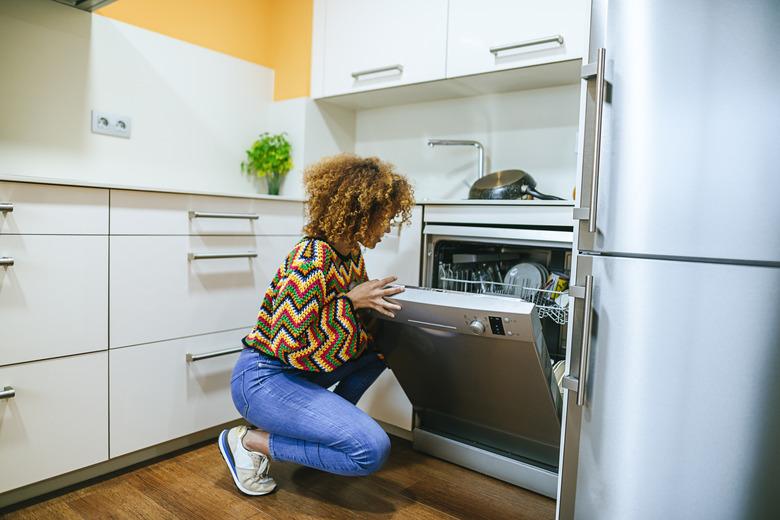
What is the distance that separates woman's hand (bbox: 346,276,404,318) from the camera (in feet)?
4.95

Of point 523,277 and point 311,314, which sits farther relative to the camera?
point 523,277

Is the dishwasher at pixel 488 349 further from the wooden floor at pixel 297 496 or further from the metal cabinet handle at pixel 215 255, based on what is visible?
the metal cabinet handle at pixel 215 255

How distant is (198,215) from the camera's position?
6.27ft

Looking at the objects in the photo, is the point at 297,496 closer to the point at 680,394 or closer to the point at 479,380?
the point at 479,380

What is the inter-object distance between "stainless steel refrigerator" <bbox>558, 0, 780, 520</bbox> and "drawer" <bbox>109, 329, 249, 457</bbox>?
1.31 m

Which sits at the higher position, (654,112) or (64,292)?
(654,112)

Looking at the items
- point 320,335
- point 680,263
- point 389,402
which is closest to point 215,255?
point 320,335

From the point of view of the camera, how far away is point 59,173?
209 cm

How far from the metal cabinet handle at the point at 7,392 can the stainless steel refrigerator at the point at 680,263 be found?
1.45 meters

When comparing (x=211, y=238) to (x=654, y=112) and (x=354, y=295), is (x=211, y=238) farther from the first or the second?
(x=654, y=112)

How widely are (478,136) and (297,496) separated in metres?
1.55

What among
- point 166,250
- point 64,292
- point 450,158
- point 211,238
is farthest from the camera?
point 450,158

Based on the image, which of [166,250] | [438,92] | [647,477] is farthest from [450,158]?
[647,477]

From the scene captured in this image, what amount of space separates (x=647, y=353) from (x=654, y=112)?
481 millimetres
